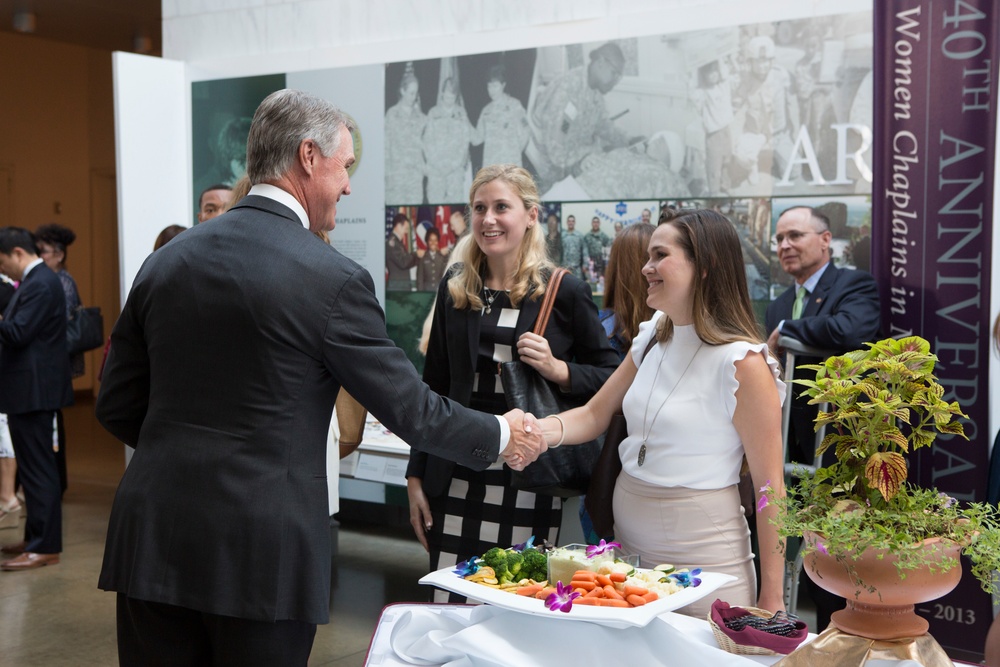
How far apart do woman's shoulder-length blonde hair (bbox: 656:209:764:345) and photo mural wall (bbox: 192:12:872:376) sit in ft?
8.02

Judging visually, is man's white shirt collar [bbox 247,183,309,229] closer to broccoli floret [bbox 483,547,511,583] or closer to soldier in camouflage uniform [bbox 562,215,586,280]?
broccoli floret [bbox 483,547,511,583]

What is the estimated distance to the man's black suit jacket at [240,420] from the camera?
6.11 ft

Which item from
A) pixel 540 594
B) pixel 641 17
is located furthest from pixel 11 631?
pixel 641 17

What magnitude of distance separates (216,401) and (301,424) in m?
0.16

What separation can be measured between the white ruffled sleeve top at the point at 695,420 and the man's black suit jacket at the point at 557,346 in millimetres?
498

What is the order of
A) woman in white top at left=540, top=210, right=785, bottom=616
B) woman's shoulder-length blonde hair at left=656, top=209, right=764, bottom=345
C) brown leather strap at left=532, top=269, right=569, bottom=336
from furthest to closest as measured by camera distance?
brown leather strap at left=532, top=269, right=569, bottom=336 < woman's shoulder-length blonde hair at left=656, top=209, right=764, bottom=345 < woman in white top at left=540, top=210, right=785, bottom=616

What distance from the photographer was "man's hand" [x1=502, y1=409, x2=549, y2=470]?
2.56 metres

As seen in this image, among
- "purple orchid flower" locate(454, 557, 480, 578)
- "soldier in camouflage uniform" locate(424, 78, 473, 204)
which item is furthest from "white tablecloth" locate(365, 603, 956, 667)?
"soldier in camouflage uniform" locate(424, 78, 473, 204)

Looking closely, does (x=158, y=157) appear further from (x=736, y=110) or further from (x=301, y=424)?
(x=301, y=424)

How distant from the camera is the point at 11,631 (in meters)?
4.59

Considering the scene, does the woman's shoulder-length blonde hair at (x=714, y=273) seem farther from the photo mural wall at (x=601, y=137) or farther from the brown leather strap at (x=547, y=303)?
the photo mural wall at (x=601, y=137)

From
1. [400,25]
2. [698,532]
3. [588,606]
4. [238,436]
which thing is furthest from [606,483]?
[400,25]

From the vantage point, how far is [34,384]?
5.60 meters

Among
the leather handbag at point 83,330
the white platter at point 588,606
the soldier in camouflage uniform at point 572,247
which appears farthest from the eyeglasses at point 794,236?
the leather handbag at point 83,330
